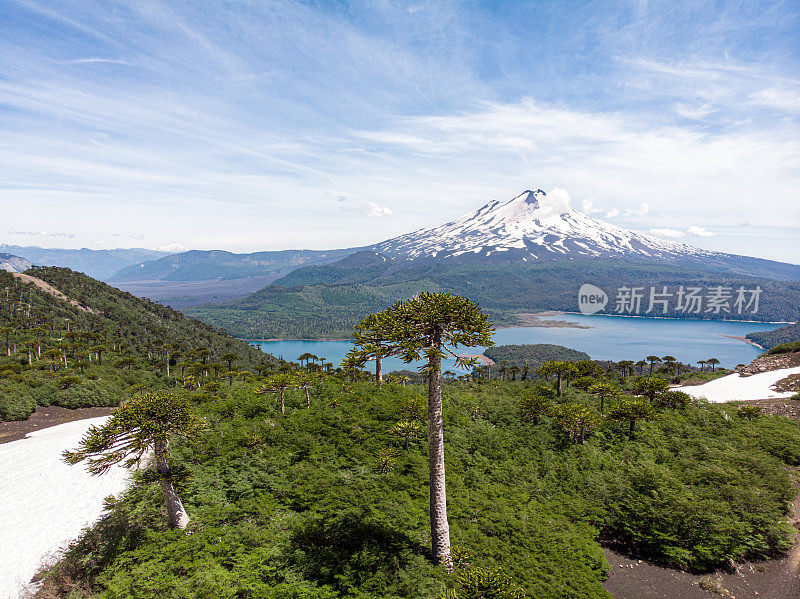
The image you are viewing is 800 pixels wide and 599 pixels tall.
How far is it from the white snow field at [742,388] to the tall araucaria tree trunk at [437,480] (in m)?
40.3

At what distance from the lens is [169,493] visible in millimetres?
12203

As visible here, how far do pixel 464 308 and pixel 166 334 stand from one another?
12655cm

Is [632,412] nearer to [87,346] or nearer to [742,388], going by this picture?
[742,388]

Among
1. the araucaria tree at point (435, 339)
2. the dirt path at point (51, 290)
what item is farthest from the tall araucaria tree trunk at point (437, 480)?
the dirt path at point (51, 290)

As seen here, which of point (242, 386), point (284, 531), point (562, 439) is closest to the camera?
point (284, 531)

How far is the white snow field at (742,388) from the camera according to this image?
1452 inches

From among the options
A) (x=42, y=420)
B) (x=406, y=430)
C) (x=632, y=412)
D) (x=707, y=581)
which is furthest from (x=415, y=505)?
(x=42, y=420)

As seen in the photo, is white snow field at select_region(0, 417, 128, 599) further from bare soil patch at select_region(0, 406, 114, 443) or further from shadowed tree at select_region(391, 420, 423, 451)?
shadowed tree at select_region(391, 420, 423, 451)

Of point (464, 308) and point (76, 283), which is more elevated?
point (464, 308)

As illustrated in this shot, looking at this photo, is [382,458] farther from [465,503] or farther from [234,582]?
[234,582]

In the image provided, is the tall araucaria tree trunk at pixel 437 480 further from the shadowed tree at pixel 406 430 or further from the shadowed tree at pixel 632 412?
the shadowed tree at pixel 632 412

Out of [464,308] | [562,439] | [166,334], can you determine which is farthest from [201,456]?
[166,334]

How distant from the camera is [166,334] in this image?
110 metres

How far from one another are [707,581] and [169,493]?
2041cm
